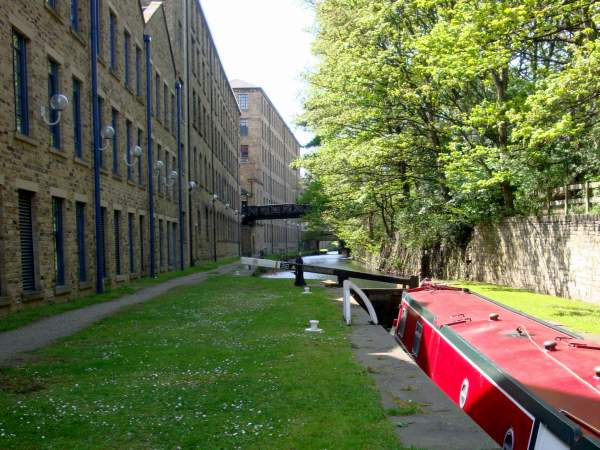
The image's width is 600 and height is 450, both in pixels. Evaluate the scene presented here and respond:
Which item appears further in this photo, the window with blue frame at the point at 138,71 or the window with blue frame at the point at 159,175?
the window with blue frame at the point at 159,175

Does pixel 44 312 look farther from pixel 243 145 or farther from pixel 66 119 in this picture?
pixel 243 145

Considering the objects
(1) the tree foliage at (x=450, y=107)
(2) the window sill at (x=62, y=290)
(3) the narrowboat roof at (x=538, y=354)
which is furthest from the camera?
(2) the window sill at (x=62, y=290)

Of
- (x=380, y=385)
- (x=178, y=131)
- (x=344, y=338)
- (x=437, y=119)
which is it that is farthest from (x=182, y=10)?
(x=380, y=385)

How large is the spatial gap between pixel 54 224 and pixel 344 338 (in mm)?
8368

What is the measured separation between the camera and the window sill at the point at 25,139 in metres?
11.4

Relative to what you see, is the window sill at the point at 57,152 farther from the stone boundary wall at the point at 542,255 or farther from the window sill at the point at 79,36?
the stone boundary wall at the point at 542,255

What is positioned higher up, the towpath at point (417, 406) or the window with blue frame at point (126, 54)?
the window with blue frame at point (126, 54)

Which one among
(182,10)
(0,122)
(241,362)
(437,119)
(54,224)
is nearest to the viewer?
(241,362)

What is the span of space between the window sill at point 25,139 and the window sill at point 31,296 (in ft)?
10.1

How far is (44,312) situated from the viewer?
37.2 ft

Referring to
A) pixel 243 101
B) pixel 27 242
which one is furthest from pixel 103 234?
pixel 243 101

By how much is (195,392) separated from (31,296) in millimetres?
7844

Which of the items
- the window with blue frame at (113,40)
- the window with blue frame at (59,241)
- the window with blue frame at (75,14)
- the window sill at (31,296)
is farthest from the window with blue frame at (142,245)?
the window sill at (31,296)

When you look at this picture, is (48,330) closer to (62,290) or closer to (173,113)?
(62,290)
